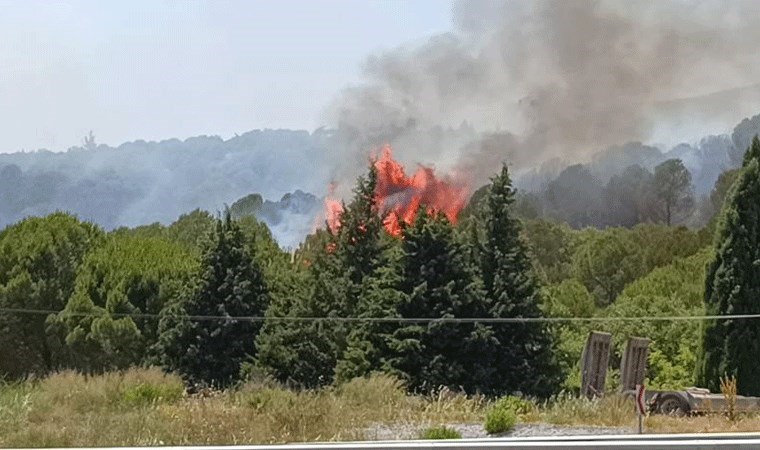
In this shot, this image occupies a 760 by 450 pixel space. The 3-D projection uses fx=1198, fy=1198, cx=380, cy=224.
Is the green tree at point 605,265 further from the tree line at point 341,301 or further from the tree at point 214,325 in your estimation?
the tree at point 214,325

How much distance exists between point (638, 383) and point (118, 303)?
22.3 ft

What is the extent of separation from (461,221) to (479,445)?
5.66 metres

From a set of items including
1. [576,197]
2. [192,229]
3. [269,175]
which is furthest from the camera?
[576,197]

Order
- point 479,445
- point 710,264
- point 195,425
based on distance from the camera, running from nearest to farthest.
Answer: point 479,445 → point 195,425 → point 710,264

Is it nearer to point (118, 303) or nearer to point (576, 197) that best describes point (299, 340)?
point (118, 303)

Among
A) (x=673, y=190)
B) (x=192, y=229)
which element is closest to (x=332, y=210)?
(x=192, y=229)

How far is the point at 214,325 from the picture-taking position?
49.1 ft

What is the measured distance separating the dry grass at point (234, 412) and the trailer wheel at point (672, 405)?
24 cm

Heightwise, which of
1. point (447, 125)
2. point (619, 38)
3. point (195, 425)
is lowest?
point (195, 425)

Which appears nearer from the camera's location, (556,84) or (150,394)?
(150,394)

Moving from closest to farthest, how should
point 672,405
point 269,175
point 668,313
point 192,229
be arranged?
point 672,405 → point 192,229 → point 269,175 → point 668,313

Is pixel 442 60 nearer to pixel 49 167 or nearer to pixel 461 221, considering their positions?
pixel 461 221

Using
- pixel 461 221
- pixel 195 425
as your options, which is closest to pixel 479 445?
pixel 195 425

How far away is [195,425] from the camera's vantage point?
13.7 metres
